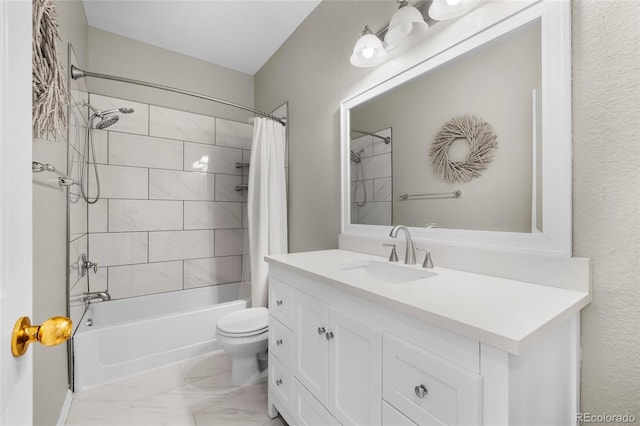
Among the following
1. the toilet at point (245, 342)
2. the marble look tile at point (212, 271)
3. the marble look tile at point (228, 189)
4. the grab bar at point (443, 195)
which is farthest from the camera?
the marble look tile at point (228, 189)

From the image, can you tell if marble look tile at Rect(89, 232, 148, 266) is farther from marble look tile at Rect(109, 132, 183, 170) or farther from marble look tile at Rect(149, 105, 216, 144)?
marble look tile at Rect(149, 105, 216, 144)

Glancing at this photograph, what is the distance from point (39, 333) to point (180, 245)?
2398 mm

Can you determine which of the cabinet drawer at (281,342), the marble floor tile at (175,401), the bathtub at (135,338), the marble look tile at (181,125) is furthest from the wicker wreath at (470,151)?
the marble look tile at (181,125)

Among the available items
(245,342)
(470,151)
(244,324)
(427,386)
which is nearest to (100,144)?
(244,324)

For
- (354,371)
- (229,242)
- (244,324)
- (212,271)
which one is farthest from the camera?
(229,242)

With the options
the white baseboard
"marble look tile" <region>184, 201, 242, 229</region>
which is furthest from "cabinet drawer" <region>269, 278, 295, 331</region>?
"marble look tile" <region>184, 201, 242, 229</region>

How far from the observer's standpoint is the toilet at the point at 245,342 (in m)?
1.75

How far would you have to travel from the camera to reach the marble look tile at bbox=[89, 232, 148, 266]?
2.32 meters

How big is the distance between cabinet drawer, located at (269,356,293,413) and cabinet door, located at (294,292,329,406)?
109 millimetres

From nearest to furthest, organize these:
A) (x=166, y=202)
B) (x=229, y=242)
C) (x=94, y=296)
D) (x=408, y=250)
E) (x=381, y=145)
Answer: (x=408, y=250)
(x=381, y=145)
(x=94, y=296)
(x=166, y=202)
(x=229, y=242)

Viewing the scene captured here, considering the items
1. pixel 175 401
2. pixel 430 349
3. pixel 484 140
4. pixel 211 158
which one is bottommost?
pixel 175 401

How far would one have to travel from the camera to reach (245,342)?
174 centimetres

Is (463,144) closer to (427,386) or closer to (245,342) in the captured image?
(427,386)

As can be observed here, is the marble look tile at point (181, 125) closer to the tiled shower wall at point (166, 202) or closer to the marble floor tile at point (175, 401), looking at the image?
the tiled shower wall at point (166, 202)
